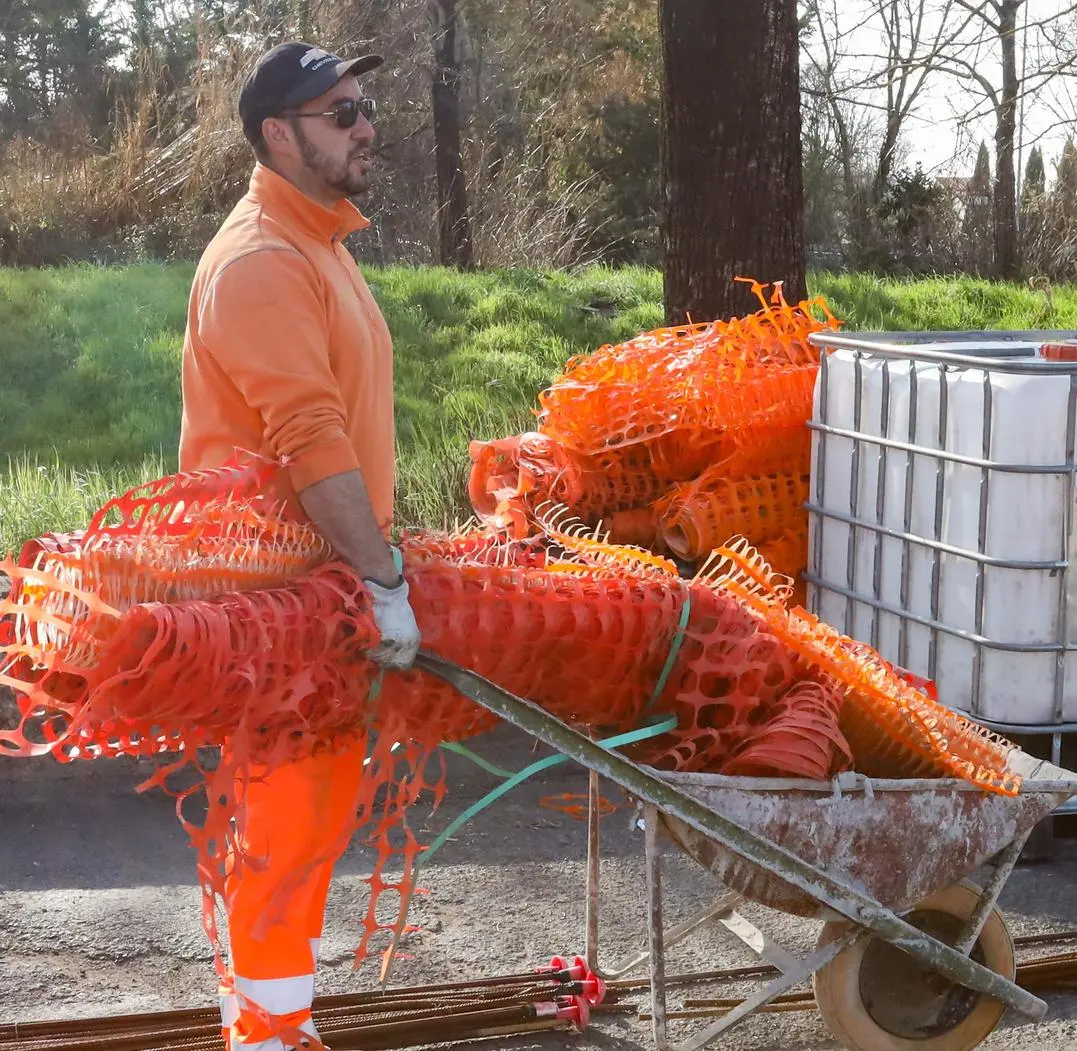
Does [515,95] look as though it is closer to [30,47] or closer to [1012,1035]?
[30,47]

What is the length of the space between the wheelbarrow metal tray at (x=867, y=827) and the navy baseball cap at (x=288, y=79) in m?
1.53

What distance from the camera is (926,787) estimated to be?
9.28ft

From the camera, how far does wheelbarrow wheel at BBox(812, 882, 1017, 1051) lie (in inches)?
117

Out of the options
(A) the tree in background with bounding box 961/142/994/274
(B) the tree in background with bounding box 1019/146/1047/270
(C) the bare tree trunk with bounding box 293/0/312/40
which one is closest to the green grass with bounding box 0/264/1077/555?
(B) the tree in background with bounding box 1019/146/1047/270

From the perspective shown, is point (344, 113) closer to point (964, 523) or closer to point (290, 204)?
point (290, 204)

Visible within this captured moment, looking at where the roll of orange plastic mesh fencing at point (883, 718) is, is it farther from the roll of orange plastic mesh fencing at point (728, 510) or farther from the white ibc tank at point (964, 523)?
the roll of orange plastic mesh fencing at point (728, 510)

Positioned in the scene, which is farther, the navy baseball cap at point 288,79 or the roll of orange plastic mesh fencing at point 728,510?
the roll of orange plastic mesh fencing at point 728,510

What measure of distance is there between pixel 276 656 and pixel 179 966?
1593mm

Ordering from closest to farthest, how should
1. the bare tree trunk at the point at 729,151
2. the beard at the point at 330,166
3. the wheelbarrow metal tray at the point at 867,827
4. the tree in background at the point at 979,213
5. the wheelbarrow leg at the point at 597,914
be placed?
the wheelbarrow metal tray at the point at 867,827 → the beard at the point at 330,166 → the wheelbarrow leg at the point at 597,914 → the bare tree trunk at the point at 729,151 → the tree in background at the point at 979,213

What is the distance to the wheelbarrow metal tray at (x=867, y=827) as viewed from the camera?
272 cm

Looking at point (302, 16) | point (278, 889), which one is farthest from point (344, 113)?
point (302, 16)

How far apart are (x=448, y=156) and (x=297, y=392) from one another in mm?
13571

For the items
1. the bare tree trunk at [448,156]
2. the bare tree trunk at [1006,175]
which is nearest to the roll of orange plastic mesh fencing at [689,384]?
the bare tree trunk at [448,156]

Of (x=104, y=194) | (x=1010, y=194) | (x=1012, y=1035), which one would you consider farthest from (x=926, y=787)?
(x=1010, y=194)
